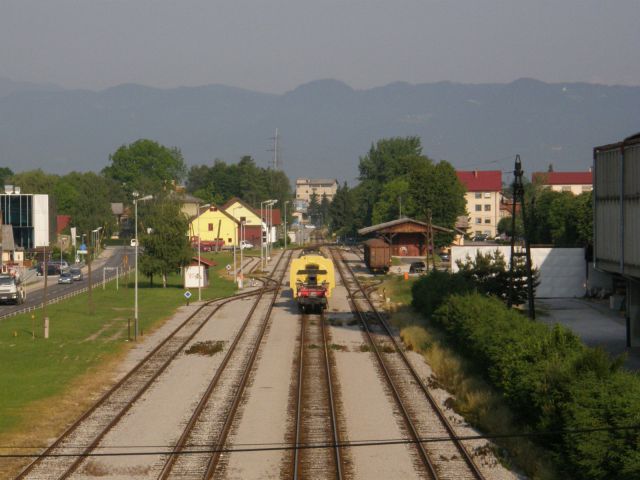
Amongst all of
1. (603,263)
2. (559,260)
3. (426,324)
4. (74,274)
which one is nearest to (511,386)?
(603,263)

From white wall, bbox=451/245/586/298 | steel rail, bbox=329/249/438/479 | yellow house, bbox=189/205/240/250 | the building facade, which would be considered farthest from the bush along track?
yellow house, bbox=189/205/240/250

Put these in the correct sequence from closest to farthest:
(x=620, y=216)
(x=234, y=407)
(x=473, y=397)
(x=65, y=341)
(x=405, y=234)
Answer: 1. (x=234, y=407)
2. (x=473, y=397)
3. (x=620, y=216)
4. (x=65, y=341)
5. (x=405, y=234)

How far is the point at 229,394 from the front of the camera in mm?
28031

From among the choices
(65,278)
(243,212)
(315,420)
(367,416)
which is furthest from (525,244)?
(243,212)

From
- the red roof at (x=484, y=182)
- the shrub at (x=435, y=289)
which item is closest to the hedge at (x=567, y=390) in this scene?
the shrub at (x=435, y=289)

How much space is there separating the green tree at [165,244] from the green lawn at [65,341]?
6.79ft

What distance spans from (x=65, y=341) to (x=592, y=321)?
2663cm

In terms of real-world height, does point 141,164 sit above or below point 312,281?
above

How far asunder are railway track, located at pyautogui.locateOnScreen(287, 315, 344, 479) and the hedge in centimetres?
467

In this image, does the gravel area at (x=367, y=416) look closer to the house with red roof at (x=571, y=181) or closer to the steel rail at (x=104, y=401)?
the steel rail at (x=104, y=401)

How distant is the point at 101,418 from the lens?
24609mm

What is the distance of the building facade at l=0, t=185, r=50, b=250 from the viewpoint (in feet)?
362

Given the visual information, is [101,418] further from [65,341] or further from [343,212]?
[343,212]

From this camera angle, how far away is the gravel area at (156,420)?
771 inches
